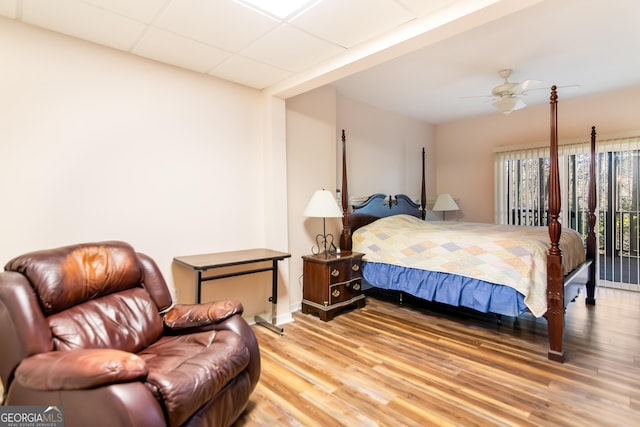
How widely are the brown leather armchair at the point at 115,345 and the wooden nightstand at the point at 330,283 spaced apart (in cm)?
146

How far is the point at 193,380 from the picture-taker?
4.78ft

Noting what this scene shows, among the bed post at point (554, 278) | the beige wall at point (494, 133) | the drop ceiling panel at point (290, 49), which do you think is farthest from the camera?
the beige wall at point (494, 133)

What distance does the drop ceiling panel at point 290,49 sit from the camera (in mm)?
2323

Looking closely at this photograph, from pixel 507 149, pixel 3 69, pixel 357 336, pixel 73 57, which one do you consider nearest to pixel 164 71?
pixel 73 57

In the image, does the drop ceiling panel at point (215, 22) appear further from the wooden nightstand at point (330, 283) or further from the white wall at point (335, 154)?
the wooden nightstand at point (330, 283)

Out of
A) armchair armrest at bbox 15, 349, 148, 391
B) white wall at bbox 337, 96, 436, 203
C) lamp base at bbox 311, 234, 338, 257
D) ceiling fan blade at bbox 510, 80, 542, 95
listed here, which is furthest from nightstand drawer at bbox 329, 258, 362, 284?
ceiling fan blade at bbox 510, 80, 542, 95

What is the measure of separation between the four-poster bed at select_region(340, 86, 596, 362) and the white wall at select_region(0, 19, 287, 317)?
1139 millimetres

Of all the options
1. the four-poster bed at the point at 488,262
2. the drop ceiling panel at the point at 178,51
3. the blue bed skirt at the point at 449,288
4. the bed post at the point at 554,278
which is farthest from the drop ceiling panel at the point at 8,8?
the bed post at the point at 554,278

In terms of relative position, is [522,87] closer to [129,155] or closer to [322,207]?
[322,207]

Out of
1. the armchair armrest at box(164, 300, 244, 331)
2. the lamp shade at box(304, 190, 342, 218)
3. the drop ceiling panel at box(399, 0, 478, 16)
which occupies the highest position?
the drop ceiling panel at box(399, 0, 478, 16)

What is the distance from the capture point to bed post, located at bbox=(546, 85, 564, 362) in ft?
8.12

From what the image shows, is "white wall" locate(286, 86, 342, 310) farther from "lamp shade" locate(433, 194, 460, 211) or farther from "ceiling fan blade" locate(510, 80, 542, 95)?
"lamp shade" locate(433, 194, 460, 211)

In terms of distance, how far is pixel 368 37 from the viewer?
2.38 meters

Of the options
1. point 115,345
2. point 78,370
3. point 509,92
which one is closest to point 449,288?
point 509,92
